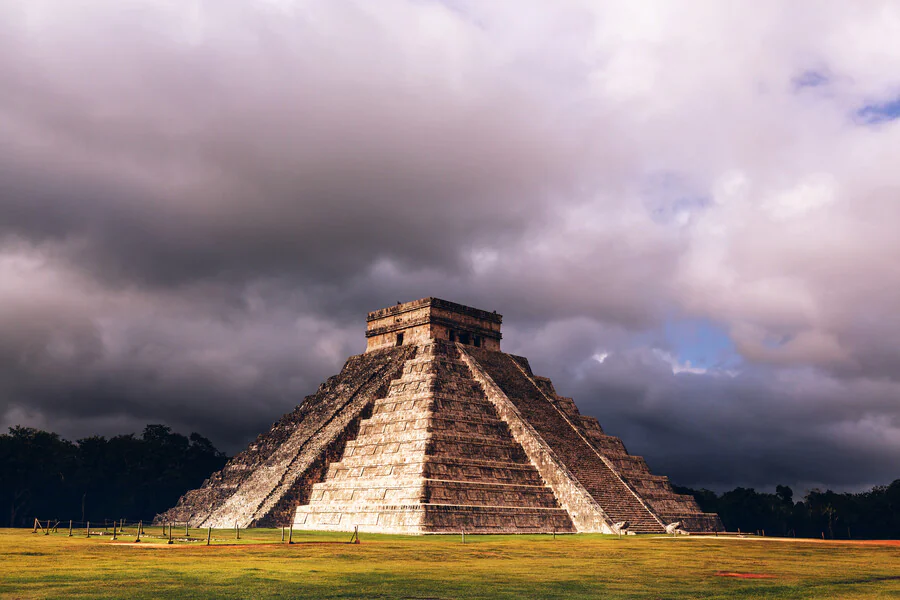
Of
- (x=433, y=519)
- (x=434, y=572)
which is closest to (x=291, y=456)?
(x=433, y=519)

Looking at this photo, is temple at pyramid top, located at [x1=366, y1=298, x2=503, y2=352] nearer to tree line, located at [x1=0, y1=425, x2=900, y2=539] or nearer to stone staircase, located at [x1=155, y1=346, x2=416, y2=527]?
stone staircase, located at [x1=155, y1=346, x2=416, y2=527]

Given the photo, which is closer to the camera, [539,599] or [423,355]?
[539,599]

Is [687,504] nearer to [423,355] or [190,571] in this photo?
[423,355]

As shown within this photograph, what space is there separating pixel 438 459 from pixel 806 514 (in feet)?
199

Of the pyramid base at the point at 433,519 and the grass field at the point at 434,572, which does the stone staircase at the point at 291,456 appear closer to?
the pyramid base at the point at 433,519

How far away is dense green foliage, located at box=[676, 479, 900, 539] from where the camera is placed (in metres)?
78.2

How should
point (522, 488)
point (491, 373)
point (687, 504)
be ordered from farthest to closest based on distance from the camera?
point (491, 373)
point (687, 504)
point (522, 488)

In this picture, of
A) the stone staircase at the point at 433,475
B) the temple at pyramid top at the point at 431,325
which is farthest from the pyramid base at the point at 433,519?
the temple at pyramid top at the point at 431,325

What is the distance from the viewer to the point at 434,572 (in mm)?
16703

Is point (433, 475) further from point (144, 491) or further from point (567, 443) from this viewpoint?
point (144, 491)

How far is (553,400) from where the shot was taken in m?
50.4

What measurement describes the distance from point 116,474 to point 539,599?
69.9 m

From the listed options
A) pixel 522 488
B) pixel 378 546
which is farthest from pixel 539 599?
pixel 522 488

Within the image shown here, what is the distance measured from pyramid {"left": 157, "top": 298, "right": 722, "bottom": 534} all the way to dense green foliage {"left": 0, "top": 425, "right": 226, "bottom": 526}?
83.5ft
